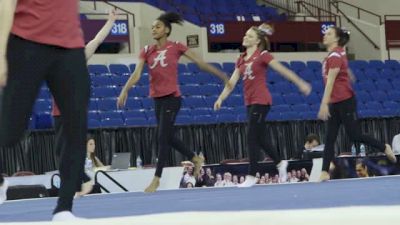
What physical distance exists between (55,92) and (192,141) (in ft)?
34.6

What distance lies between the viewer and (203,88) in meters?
18.3

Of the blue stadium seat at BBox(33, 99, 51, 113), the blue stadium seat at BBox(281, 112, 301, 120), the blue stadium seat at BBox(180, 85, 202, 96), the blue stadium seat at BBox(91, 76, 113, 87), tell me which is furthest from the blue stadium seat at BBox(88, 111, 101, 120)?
the blue stadium seat at BBox(281, 112, 301, 120)

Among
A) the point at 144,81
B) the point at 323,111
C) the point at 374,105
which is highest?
the point at 144,81

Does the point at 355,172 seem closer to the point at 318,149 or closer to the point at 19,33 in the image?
the point at 318,149

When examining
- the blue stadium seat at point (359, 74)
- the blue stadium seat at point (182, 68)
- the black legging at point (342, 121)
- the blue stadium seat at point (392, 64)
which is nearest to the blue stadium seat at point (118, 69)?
the blue stadium seat at point (182, 68)

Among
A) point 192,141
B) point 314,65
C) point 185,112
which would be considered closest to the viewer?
point 192,141

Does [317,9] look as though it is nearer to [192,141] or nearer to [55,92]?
[192,141]

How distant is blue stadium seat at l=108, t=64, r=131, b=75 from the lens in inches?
703

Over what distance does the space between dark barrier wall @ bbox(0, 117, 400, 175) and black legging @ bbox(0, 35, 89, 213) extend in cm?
813

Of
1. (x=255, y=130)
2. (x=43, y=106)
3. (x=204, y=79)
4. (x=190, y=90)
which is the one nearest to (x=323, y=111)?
(x=255, y=130)

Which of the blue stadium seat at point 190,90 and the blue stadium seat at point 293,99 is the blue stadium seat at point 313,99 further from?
the blue stadium seat at point 190,90

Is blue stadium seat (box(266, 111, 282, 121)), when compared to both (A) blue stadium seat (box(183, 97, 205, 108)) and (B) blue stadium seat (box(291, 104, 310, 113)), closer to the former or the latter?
(B) blue stadium seat (box(291, 104, 310, 113))

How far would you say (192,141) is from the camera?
50.4 ft

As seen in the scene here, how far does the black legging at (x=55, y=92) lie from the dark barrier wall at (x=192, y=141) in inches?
320
